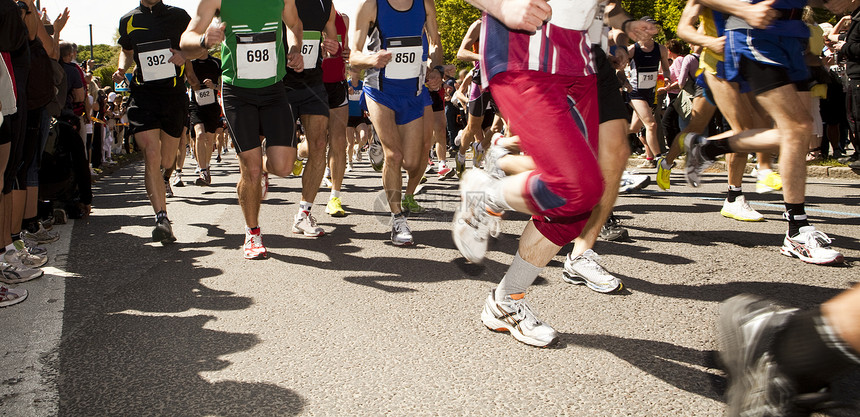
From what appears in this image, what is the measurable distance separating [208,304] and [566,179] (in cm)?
201

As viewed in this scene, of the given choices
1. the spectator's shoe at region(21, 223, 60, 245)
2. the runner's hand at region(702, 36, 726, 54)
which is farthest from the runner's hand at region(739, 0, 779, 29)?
the spectator's shoe at region(21, 223, 60, 245)

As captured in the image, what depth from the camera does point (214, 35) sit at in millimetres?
4551

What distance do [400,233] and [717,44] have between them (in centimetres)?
256

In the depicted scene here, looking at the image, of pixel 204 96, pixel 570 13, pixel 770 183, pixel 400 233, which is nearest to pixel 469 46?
pixel 400 233

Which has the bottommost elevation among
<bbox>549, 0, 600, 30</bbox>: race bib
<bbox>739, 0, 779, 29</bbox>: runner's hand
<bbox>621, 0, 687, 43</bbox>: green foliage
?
<bbox>549, 0, 600, 30</bbox>: race bib

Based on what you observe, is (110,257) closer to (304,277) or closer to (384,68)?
(304,277)

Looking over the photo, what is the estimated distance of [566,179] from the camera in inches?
105

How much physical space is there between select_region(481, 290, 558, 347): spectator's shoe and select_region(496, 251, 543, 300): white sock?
2 cm

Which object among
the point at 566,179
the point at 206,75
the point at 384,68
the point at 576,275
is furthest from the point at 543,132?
the point at 206,75

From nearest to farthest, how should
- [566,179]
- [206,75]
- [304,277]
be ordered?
[566,179]
[304,277]
[206,75]

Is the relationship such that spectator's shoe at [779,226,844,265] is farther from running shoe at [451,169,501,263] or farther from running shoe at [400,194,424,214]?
running shoe at [400,194,424,214]

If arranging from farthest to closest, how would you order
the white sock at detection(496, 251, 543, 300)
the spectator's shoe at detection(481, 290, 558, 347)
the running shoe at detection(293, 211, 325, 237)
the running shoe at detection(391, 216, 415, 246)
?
the running shoe at detection(293, 211, 325, 237), the running shoe at detection(391, 216, 415, 246), the white sock at detection(496, 251, 543, 300), the spectator's shoe at detection(481, 290, 558, 347)

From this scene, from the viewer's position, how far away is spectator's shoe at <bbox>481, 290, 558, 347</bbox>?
2.91 metres

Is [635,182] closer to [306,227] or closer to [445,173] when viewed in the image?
[306,227]
